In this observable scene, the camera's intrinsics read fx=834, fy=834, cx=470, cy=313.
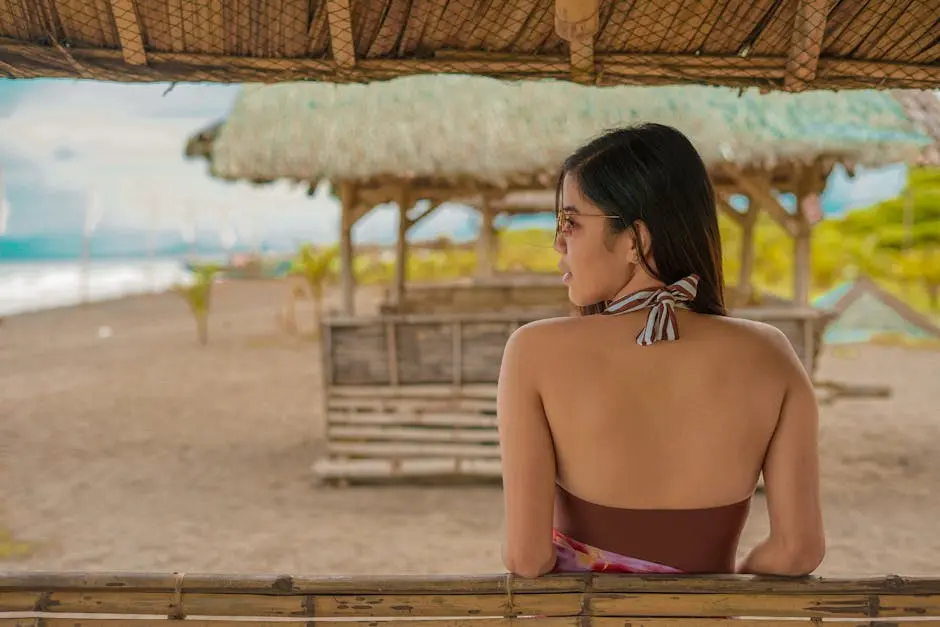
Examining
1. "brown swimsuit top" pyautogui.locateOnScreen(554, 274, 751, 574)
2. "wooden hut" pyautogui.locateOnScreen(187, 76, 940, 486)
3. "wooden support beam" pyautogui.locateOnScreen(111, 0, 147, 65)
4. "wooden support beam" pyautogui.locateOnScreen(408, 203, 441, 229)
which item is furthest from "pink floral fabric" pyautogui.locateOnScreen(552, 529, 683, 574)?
"wooden support beam" pyautogui.locateOnScreen(408, 203, 441, 229)

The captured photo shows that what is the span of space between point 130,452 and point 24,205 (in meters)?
76.2

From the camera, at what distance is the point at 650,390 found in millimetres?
1193

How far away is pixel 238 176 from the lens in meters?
6.07

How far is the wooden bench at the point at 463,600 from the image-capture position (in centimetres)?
130

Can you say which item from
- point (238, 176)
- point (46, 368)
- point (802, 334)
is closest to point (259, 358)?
point (46, 368)

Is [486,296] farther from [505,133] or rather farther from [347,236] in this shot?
[505,133]

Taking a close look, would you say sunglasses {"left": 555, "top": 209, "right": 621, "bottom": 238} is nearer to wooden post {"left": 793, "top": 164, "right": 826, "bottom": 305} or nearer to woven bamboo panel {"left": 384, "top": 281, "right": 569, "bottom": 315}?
wooden post {"left": 793, "top": 164, "right": 826, "bottom": 305}

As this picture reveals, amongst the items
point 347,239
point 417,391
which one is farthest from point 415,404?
point 347,239

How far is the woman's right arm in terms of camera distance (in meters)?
1.23

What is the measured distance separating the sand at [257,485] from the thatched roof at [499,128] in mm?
2271

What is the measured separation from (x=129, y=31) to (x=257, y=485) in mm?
4453

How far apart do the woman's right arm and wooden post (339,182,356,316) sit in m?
5.07

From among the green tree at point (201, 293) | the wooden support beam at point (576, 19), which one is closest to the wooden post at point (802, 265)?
the wooden support beam at point (576, 19)

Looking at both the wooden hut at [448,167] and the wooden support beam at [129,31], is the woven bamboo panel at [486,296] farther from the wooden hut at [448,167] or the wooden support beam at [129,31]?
the wooden support beam at [129,31]
